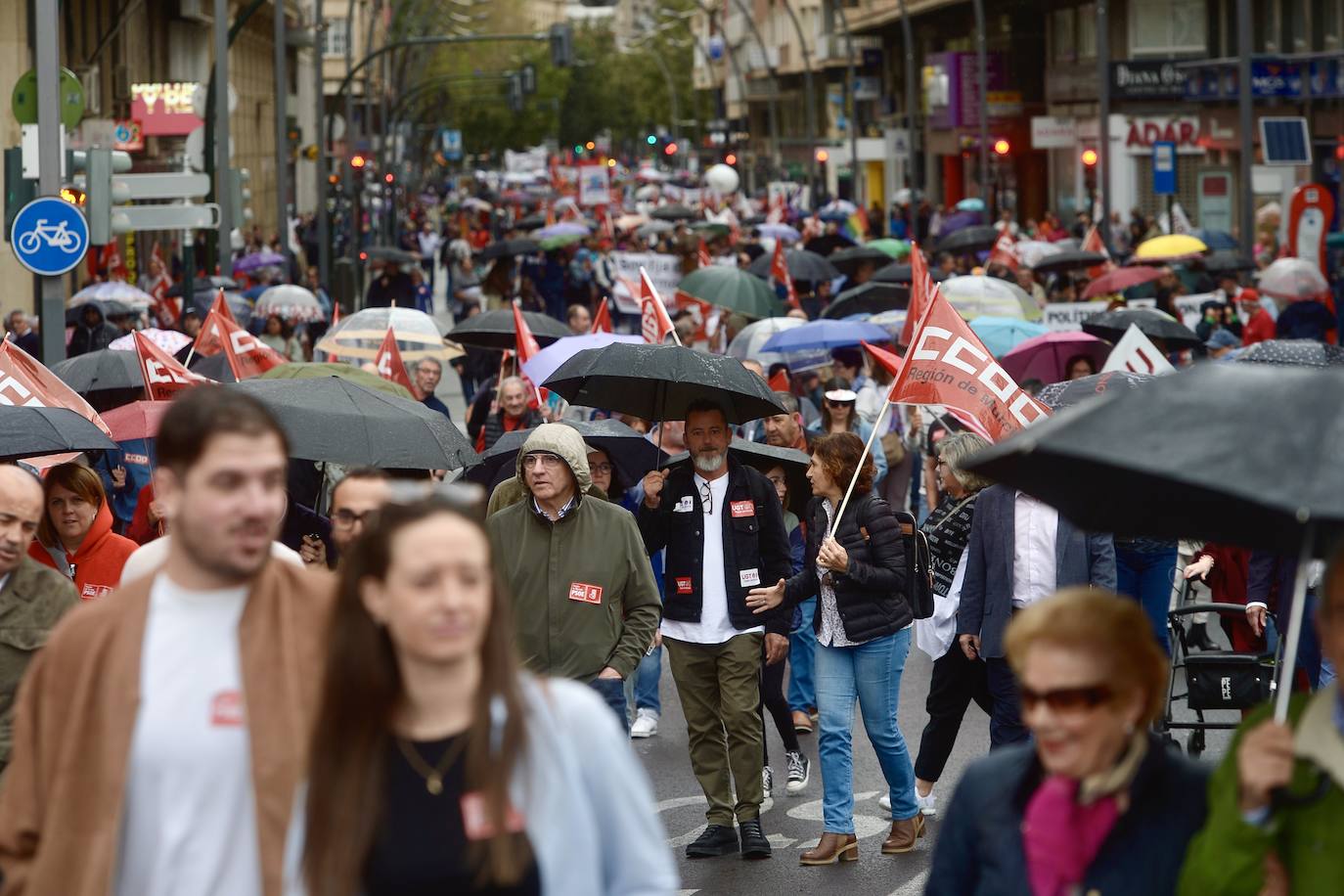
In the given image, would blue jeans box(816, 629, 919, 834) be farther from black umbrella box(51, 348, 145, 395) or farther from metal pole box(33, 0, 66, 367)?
metal pole box(33, 0, 66, 367)

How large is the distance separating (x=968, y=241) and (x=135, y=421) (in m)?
22.3

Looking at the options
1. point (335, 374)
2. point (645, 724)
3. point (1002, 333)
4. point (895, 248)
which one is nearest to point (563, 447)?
point (335, 374)

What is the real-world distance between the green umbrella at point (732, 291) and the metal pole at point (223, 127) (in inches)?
278

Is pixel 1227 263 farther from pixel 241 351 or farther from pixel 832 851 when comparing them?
pixel 832 851

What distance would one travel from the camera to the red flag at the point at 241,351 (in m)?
13.5

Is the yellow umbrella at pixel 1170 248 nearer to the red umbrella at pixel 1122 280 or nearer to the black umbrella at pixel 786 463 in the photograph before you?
the red umbrella at pixel 1122 280

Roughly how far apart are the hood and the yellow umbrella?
66.2 ft

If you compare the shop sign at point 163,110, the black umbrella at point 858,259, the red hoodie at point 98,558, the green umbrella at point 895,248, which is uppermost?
the shop sign at point 163,110

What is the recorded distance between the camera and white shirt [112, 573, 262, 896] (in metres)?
3.74

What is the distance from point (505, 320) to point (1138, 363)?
18.7 ft

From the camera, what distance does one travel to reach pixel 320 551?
817 centimetres

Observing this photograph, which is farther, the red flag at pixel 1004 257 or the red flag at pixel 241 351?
the red flag at pixel 1004 257

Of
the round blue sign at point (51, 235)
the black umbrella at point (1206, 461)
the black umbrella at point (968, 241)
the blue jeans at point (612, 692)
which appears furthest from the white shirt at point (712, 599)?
the black umbrella at point (968, 241)

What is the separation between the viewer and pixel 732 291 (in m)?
20.8
